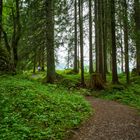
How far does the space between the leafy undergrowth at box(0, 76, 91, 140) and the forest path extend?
0.39 meters

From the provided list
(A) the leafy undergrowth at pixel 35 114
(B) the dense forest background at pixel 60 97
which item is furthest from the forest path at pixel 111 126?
(A) the leafy undergrowth at pixel 35 114

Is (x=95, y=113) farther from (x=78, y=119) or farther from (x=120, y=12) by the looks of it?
(x=120, y=12)

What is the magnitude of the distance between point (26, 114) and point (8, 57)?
10.6 meters

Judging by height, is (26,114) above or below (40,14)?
below

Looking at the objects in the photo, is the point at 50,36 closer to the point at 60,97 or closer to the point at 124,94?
the point at 124,94

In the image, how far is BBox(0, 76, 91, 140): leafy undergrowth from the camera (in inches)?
324

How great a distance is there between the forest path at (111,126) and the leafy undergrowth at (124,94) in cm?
262

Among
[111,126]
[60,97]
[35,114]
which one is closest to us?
[35,114]

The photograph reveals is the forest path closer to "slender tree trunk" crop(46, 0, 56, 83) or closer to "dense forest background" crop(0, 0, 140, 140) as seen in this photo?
"dense forest background" crop(0, 0, 140, 140)

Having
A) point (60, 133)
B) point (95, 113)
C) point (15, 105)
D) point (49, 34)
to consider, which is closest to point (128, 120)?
point (95, 113)

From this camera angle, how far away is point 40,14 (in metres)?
18.7

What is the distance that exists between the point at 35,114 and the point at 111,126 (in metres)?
2.56

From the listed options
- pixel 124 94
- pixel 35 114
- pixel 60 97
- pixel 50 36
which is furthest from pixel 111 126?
pixel 50 36

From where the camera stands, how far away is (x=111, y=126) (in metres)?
10.0
